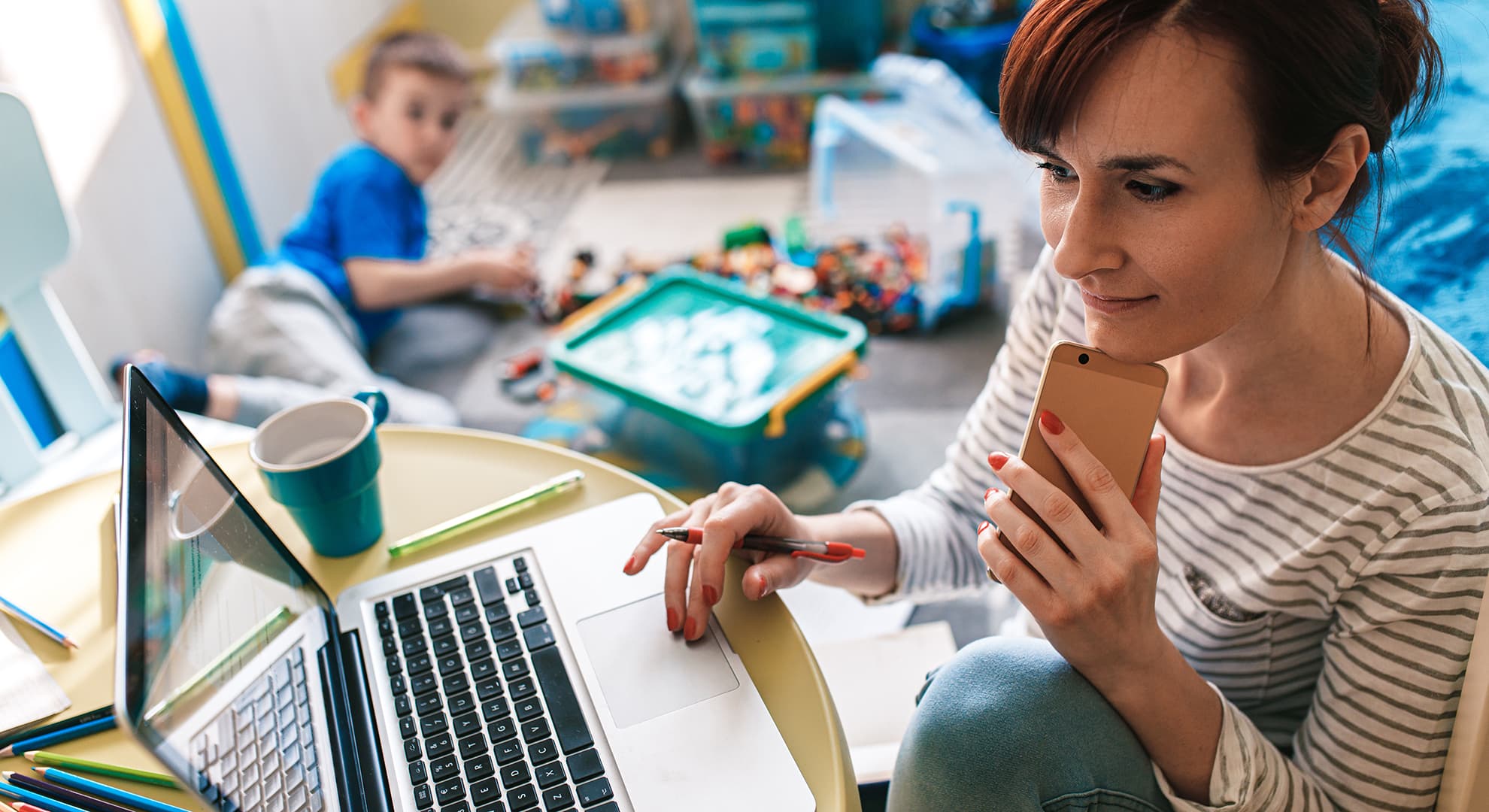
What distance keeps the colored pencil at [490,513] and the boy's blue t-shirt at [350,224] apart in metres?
1.27

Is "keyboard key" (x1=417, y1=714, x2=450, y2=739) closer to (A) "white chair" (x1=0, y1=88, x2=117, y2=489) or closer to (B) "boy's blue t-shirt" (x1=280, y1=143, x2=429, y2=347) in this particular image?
(A) "white chair" (x1=0, y1=88, x2=117, y2=489)

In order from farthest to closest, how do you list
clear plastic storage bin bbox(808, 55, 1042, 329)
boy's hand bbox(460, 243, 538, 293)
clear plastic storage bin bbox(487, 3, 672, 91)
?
clear plastic storage bin bbox(487, 3, 672, 91) < boy's hand bbox(460, 243, 538, 293) < clear plastic storage bin bbox(808, 55, 1042, 329)

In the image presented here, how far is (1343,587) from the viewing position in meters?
0.64

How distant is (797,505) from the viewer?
1.53m

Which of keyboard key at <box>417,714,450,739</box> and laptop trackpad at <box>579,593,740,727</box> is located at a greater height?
laptop trackpad at <box>579,593,740,727</box>

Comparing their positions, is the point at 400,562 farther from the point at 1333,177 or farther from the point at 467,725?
the point at 1333,177

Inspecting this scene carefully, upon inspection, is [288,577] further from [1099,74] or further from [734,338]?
[734,338]

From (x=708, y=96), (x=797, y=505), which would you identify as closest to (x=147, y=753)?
(x=797, y=505)

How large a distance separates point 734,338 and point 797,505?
0.27m

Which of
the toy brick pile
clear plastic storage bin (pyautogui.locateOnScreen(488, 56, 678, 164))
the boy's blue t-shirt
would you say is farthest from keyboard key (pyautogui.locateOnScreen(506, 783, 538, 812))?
clear plastic storage bin (pyautogui.locateOnScreen(488, 56, 678, 164))

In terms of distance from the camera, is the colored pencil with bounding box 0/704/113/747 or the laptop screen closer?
the laptop screen

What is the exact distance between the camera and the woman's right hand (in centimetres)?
63

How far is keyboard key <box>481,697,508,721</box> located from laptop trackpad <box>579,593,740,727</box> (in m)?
0.06

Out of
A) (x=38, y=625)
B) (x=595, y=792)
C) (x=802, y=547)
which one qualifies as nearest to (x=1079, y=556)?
(x=802, y=547)
